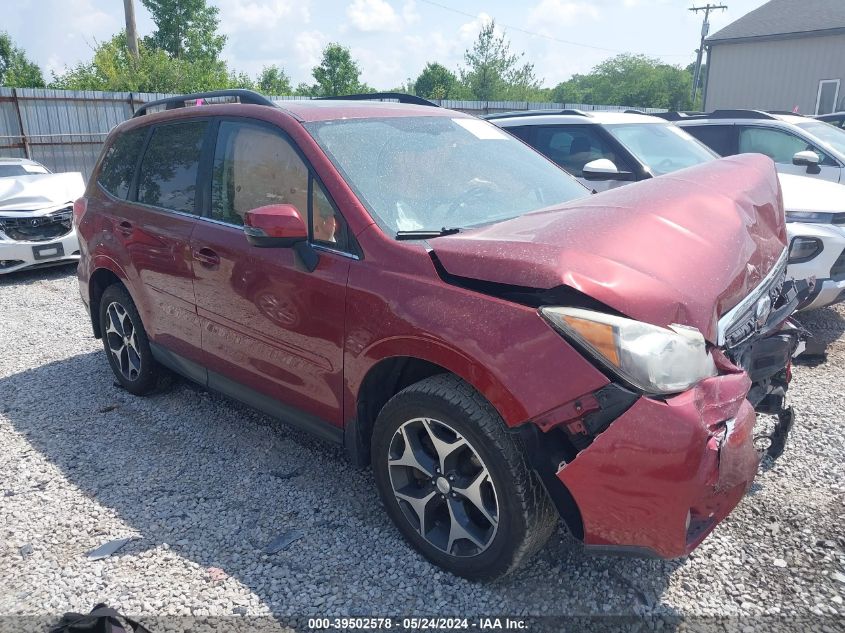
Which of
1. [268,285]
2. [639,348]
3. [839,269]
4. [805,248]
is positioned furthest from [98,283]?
[839,269]

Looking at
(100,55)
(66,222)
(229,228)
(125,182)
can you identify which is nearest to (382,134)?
(229,228)

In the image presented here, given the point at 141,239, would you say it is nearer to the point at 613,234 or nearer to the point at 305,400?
the point at 305,400

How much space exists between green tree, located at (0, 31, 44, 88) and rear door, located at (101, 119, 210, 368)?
31.3 metres

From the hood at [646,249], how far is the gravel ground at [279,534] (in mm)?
1106

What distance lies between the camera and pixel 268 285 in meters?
3.09

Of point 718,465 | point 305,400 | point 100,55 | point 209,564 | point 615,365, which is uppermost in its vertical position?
point 100,55

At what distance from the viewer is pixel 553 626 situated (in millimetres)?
2385

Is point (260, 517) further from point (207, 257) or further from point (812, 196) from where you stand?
point (812, 196)

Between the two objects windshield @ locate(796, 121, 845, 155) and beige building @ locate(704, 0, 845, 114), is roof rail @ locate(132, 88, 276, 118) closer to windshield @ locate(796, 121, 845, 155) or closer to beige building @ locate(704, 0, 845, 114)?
windshield @ locate(796, 121, 845, 155)

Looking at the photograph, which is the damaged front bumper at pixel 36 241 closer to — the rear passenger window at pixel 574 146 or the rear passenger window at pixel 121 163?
the rear passenger window at pixel 121 163

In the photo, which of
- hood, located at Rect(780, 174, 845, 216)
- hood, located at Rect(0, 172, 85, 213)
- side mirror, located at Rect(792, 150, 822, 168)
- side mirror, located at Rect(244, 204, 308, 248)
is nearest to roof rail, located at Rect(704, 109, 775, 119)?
side mirror, located at Rect(792, 150, 822, 168)

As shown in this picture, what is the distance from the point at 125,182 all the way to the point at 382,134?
2.08 m

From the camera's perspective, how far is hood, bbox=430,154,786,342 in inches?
85.0

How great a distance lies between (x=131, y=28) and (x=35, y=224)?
15396 mm
